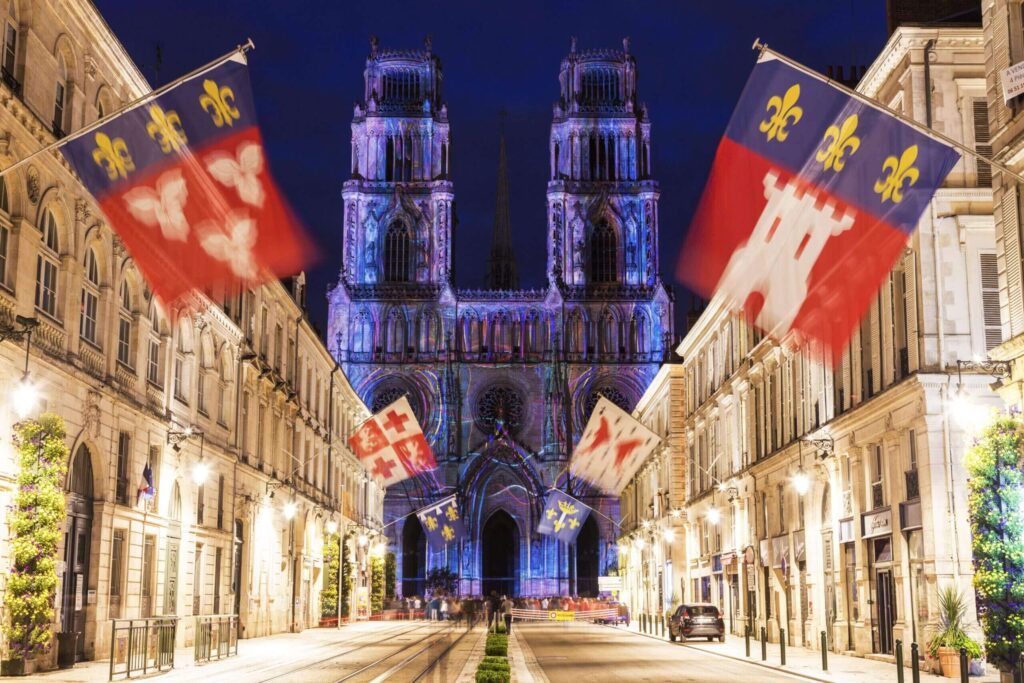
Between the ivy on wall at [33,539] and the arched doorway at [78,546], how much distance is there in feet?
13.9

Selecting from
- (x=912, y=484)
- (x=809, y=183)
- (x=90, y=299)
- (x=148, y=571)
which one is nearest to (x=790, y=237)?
(x=809, y=183)

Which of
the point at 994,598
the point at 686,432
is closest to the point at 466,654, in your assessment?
the point at 994,598

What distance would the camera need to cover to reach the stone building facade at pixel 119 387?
2597 cm

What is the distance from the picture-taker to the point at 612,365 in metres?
105

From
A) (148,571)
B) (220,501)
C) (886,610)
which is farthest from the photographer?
(220,501)

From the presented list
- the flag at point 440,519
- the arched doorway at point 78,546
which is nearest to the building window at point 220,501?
the arched doorway at point 78,546

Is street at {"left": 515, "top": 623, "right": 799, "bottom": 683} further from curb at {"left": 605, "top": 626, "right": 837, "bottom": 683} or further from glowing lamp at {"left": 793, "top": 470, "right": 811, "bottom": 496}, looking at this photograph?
glowing lamp at {"left": 793, "top": 470, "right": 811, "bottom": 496}

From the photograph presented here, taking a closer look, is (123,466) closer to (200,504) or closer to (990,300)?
(200,504)

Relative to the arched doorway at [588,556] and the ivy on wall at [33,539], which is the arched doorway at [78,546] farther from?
the arched doorway at [588,556]

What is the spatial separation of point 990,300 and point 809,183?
9993 millimetres

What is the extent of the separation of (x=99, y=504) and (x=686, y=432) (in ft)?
131

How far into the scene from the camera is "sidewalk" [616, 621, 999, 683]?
25.0m

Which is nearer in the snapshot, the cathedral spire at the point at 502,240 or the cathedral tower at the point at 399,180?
the cathedral tower at the point at 399,180

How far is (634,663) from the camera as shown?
102 ft
